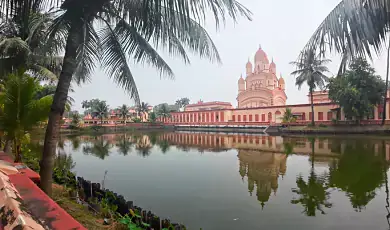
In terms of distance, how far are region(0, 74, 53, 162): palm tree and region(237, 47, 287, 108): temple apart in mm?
44029

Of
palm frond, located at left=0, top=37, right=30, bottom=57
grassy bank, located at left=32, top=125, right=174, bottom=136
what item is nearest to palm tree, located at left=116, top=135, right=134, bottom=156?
palm frond, located at left=0, top=37, right=30, bottom=57

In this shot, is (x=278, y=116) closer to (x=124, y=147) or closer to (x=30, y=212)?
(x=124, y=147)

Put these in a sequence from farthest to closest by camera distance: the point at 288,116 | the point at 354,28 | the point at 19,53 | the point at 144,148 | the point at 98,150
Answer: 1. the point at 288,116
2. the point at 144,148
3. the point at 98,150
4. the point at 19,53
5. the point at 354,28

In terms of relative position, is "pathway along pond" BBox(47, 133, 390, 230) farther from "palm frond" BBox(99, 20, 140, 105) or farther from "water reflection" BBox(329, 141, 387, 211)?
"palm frond" BBox(99, 20, 140, 105)

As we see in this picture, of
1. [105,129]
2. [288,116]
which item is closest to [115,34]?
[288,116]

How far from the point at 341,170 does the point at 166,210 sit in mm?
6800

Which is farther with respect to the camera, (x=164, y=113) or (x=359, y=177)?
(x=164, y=113)

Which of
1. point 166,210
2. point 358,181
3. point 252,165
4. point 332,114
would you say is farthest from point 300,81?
point 166,210

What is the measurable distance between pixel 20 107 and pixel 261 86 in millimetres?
47883

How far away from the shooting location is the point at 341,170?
9367 millimetres

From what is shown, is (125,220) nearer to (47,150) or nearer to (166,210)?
(47,150)

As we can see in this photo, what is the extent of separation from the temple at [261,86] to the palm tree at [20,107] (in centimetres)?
4403

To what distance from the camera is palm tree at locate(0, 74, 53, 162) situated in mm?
5176

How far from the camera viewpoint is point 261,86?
165 feet
